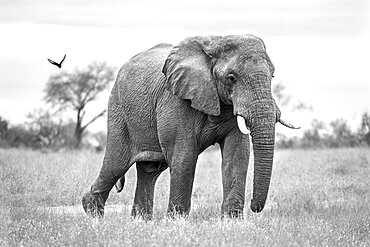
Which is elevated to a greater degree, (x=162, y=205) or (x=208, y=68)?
(x=208, y=68)

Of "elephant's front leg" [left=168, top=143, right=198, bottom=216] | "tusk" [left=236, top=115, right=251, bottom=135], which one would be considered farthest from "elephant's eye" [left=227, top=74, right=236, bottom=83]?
"elephant's front leg" [left=168, top=143, right=198, bottom=216]

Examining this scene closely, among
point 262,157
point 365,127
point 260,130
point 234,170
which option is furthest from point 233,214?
point 365,127

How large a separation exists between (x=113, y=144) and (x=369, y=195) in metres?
4.25

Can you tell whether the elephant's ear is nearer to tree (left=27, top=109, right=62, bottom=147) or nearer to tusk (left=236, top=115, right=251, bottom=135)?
tusk (left=236, top=115, right=251, bottom=135)

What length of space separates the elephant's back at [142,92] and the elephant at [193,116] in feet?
0.04

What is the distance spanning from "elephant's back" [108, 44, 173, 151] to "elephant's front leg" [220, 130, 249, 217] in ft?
3.57

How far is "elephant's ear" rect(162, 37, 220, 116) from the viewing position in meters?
9.15

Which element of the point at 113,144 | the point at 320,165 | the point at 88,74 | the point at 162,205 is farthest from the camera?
the point at 88,74

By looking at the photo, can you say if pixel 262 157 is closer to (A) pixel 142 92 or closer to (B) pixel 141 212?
(A) pixel 142 92

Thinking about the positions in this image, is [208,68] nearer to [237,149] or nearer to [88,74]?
[237,149]

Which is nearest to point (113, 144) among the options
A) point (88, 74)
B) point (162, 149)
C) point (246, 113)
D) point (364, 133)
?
point (162, 149)

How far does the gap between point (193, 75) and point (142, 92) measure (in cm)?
107

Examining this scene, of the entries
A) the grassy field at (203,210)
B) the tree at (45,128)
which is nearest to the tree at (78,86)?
the tree at (45,128)

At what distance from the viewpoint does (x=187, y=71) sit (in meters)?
9.41
